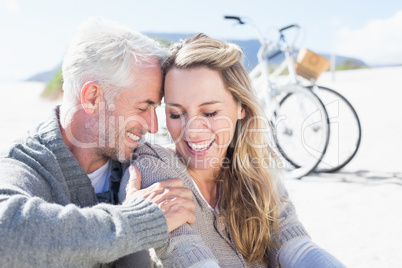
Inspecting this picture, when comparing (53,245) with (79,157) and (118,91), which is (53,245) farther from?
(118,91)

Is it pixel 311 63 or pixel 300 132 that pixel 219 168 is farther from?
pixel 311 63

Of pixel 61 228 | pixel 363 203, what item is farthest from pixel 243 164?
pixel 363 203

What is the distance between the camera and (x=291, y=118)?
4.82 metres

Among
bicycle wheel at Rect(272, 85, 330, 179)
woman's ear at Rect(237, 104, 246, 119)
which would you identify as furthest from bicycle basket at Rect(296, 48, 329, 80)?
woman's ear at Rect(237, 104, 246, 119)

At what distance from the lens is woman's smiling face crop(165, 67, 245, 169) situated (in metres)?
1.83

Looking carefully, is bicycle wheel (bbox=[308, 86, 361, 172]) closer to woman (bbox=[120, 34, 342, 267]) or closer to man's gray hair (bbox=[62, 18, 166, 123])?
woman (bbox=[120, 34, 342, 267])

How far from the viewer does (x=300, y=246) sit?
1800mm

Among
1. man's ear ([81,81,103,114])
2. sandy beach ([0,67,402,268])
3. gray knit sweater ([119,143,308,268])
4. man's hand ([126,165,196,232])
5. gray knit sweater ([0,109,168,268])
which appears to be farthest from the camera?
sandy beach ([0,67,402,268])

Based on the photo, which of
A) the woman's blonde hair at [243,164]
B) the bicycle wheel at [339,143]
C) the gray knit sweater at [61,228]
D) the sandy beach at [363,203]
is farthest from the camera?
the bicycle wheel at [339,143]

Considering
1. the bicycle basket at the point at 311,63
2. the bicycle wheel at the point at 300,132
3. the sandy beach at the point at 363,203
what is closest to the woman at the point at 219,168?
the sandy beach at the point at 363,203

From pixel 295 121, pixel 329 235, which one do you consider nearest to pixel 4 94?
pixel 295 121

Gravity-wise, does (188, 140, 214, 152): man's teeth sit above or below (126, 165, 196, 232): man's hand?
above

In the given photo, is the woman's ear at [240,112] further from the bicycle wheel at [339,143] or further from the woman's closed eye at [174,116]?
Answer: the bicycle wheel at [339,143]

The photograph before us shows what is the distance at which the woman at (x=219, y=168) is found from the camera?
181cm
